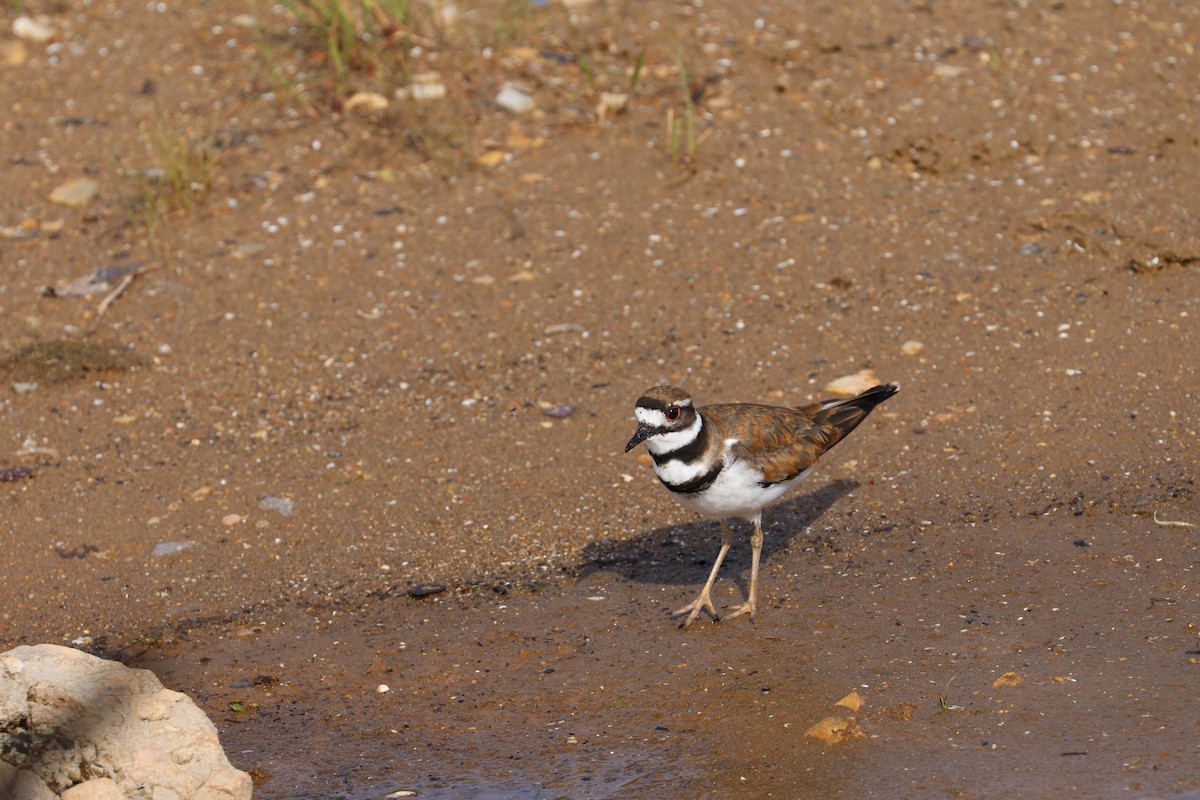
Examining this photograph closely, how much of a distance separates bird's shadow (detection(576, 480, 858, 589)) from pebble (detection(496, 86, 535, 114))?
437 centimetres

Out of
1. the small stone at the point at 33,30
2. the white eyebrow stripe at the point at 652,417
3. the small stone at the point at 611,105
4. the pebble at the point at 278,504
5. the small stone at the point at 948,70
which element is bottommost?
the pebble at the point at 278,504

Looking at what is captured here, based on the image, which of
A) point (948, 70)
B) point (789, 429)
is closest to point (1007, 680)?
point (789, 429)

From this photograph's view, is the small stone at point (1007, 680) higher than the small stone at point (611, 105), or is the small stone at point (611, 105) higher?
the small stone at point (611, 105)

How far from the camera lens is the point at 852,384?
24.6 feet

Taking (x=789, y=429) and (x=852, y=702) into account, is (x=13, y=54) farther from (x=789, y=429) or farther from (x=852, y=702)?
(x=852, y=702)

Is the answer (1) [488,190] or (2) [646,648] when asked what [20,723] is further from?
(1) [488,190]

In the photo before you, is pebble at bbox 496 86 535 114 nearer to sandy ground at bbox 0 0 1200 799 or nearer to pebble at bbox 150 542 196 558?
sandy ground at bbox 0 0 1200 799

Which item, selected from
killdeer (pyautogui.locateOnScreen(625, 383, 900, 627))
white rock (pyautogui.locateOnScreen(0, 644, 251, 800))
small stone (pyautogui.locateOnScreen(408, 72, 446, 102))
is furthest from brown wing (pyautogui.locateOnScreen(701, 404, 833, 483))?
small stone (pyautogui.locateOnScreen(408, 72, 446, 102))

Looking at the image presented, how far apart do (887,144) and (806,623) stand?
186 inches

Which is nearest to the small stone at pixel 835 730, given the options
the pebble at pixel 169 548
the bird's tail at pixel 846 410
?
the bird's tail at pixel 846 410

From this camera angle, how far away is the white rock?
4094 mm

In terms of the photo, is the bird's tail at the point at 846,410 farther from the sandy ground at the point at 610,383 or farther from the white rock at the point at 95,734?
the white rock at the point at 95,734

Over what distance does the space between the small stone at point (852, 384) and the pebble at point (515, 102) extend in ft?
12.5

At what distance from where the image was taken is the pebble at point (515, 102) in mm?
10102
